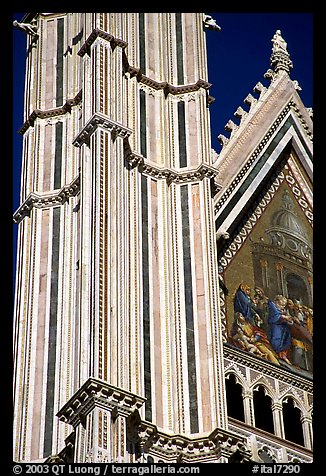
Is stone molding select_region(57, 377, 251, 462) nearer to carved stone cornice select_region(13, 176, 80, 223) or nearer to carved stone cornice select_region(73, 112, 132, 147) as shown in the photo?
carved stone cornice select_region(73, 112, 132, 147)

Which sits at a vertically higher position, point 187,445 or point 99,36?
point 99,36

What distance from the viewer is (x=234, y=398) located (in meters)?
24.0

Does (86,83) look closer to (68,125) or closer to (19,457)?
(68,125)

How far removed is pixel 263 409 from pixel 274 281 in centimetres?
254

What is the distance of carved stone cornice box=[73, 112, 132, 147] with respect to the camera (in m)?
23.5

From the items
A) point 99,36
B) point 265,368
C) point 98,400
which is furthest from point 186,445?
point 99,36

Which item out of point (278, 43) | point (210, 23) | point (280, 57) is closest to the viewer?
point (210, 23)

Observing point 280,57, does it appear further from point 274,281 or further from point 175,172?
point 175,172

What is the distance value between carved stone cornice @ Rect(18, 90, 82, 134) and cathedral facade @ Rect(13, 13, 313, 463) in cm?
3

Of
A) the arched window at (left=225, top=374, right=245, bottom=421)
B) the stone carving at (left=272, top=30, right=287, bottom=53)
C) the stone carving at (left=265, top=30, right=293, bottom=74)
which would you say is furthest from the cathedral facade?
the stone carving at (left=272, top=30, right=287, bottom=53)

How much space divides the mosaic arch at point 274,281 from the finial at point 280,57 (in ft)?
9.01

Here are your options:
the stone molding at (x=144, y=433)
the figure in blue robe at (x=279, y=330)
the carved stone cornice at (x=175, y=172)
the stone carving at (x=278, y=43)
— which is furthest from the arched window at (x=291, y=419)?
the stone carving at (x=278, y=43)

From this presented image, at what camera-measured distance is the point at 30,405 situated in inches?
888
